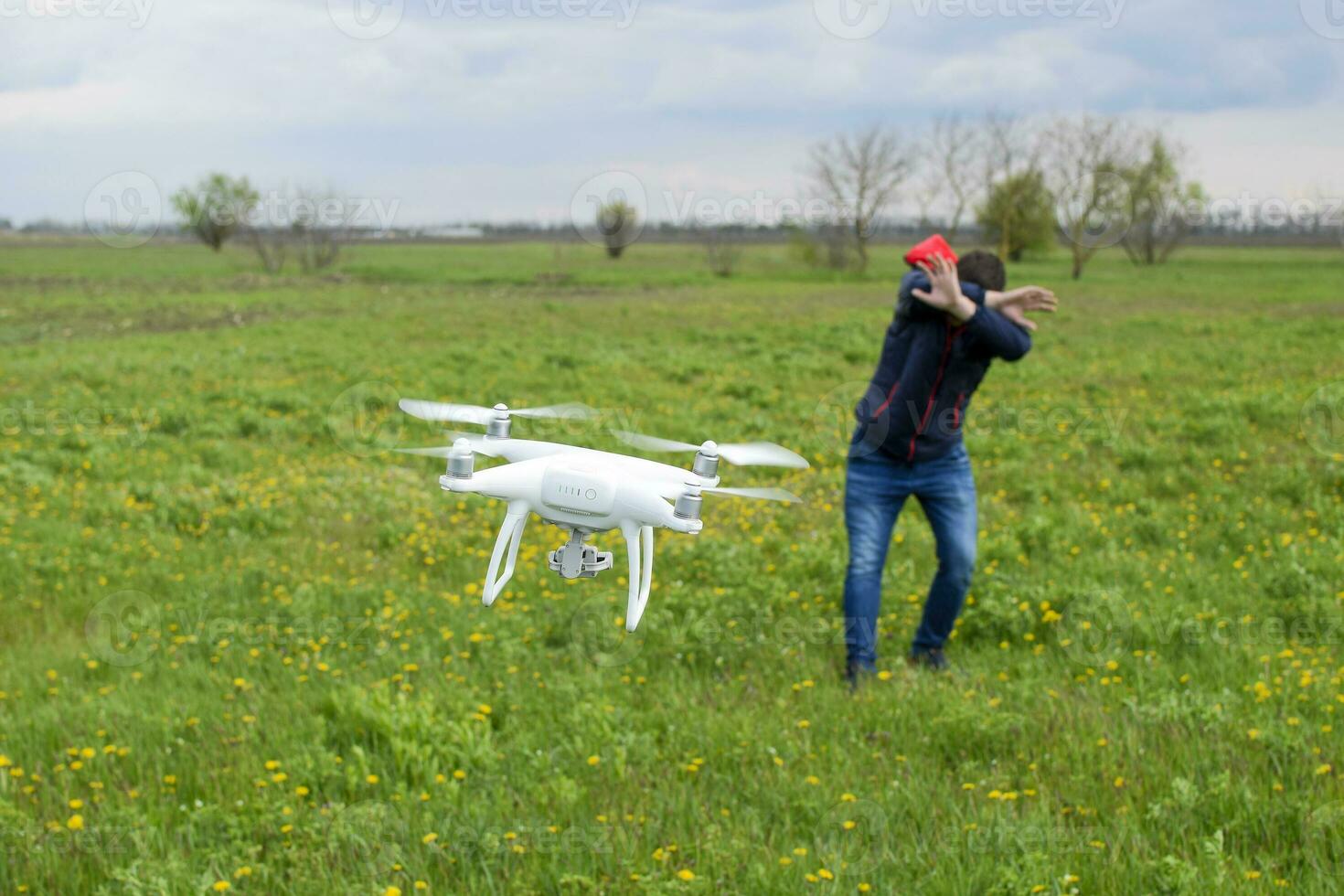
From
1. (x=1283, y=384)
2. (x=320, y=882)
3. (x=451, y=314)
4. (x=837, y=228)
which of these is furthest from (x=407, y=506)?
(x=837, y=228)

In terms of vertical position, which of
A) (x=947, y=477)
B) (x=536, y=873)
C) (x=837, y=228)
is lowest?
(x=536, y=873)

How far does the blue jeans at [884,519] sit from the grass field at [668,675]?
1.32ft

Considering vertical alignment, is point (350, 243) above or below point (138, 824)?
above

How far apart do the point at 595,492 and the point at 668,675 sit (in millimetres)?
5326

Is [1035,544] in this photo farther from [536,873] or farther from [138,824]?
[138,824]

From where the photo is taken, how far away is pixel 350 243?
8394 centimetres

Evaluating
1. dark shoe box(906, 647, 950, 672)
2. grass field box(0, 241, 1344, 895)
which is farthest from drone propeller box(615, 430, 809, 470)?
dark shoe box(906, 647, 950, 672)

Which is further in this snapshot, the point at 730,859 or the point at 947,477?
the point at 947,477

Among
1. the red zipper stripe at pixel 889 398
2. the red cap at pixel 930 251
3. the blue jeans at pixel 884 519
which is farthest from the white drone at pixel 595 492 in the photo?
the blue jeans at pixel 884 519

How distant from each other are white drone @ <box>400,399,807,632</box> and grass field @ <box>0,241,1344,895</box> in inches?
61.0

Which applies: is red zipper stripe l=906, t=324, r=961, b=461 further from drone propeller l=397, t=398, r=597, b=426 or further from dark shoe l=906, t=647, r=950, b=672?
drone propeller l=397, t=398, r=597, b=426

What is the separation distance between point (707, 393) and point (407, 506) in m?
6.76

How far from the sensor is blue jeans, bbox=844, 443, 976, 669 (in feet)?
20.0

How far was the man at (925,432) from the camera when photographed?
5730 millimetres
